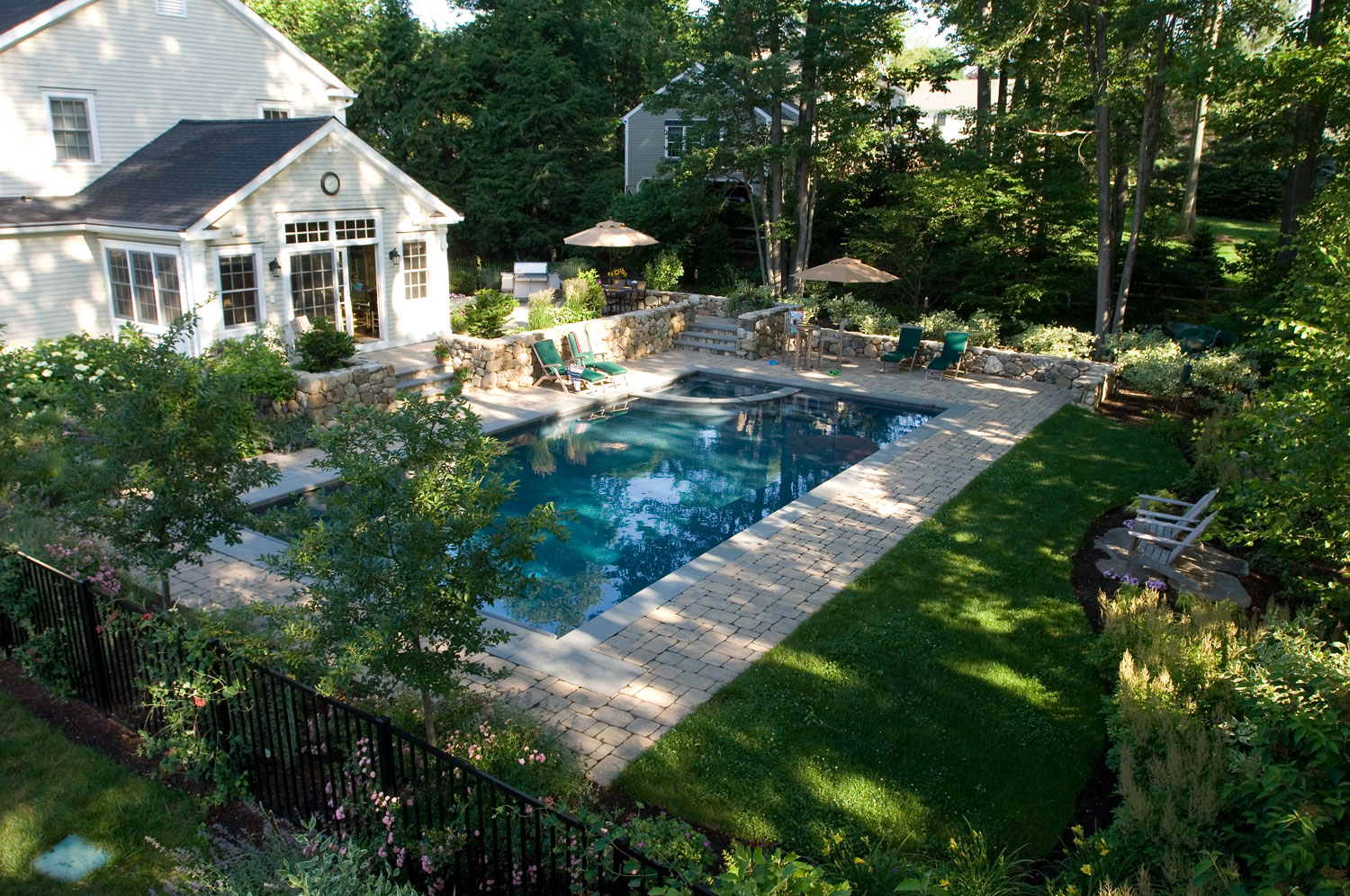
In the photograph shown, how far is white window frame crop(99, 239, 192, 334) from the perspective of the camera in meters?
15.7

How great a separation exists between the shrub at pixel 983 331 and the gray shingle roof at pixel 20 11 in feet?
62.4

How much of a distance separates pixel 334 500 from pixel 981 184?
64.6 feet

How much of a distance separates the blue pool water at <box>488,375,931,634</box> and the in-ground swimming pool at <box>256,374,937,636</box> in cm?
3

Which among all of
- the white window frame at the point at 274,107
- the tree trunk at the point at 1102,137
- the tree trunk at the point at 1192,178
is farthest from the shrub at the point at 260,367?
the tree trunk at the point at 1192,178

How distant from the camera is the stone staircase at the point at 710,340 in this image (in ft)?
69.6

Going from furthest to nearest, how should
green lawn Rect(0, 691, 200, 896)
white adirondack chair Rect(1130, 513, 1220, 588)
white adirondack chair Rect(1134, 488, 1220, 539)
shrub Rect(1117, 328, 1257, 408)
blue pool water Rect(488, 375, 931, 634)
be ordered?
shrub Rect(1117, 328, 1257, 408), blue pool water Rect(488, 375, 931, 634), white adirondack chair Rect(1134, 488, 1220, 539), white adirondack chair Rect(1130, 513, 1220, 588), green lawn Rect(0, 691, 200, 896)

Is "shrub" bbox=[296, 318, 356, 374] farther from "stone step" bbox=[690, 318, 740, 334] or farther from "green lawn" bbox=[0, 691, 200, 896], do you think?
"stone step" bbox=[690, 318, 740, 334]

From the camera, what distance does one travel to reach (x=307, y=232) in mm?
17250

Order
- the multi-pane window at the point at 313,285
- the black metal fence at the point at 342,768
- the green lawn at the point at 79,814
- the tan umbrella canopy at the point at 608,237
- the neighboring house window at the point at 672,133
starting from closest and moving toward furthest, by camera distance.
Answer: the black metal fence at the point at 342,768, the green lawn at the point at 79,814, the multi-pane window at the point at 313,285, the tan umbrella canopy at the point at 608,237, the neighboring house window at the point at 672,133

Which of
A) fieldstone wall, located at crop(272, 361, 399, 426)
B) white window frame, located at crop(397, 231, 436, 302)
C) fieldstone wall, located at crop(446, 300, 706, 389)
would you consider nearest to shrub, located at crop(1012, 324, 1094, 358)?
fieldstone wall, located at crop(446, 300, 706, 389)

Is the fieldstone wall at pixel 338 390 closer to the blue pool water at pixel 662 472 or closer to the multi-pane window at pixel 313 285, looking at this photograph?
the blue pool water at pixel 662 472

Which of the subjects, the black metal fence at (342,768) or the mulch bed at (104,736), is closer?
the black metal fence at (342,768)

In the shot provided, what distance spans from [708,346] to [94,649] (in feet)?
52.2

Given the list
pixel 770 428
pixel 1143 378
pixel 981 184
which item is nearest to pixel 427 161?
pixel 981 184
